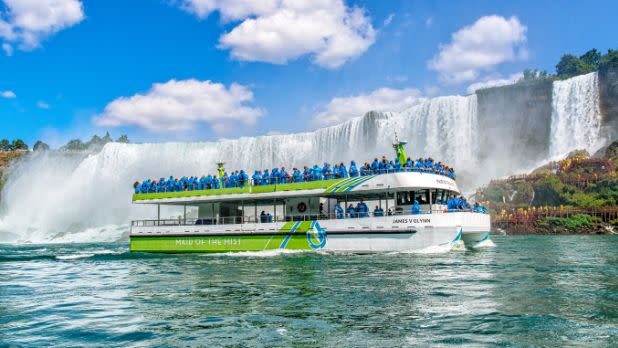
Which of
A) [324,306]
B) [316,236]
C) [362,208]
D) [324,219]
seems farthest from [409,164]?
[324,306]

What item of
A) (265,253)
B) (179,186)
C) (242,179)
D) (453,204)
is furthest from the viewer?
(179,186)

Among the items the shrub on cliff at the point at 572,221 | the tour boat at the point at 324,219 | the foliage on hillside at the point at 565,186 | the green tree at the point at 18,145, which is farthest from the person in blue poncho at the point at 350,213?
the green tree at the point at 18,145

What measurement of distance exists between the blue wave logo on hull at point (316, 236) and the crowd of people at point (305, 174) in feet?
7.72

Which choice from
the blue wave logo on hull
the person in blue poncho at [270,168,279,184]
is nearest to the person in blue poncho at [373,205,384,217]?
the blue wave logo on hull

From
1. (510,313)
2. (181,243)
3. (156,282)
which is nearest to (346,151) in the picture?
(181,243)

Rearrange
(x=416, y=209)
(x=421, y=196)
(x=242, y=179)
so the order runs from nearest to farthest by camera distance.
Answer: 1. (x=416, y=209)
2. (x=421, y=196)
3. (x=242, y=179)

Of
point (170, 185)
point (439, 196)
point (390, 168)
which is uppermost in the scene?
point (390, 168)

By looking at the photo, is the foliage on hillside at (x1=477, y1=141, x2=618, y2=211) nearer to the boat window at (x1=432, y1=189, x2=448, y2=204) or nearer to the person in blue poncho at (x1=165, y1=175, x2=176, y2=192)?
the boat window at (x1=432, y1=189, x2=448, y2=204)

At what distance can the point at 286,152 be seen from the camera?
2707 inches

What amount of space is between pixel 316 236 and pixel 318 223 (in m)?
0.61

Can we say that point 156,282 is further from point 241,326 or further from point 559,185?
point 559,185

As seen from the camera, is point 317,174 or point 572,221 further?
point 572,221

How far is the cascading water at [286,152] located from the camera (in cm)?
6769

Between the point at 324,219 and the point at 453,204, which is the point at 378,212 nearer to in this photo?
the point at 324,219
